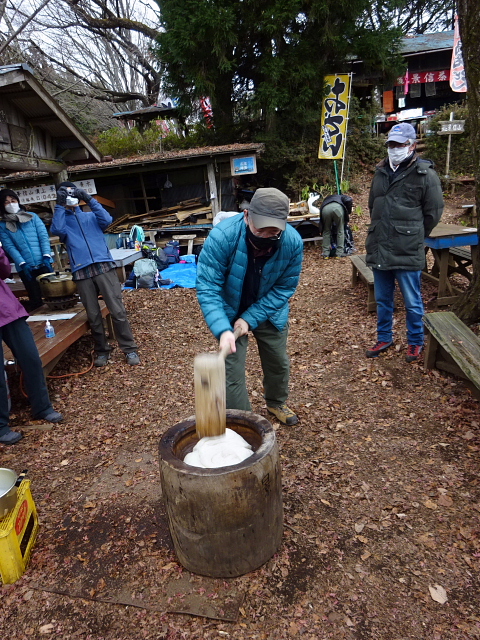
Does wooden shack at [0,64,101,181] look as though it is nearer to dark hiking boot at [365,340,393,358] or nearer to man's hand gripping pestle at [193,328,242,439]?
man's hand gripping pestle at [193,328,242,439]

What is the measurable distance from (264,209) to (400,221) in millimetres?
2320

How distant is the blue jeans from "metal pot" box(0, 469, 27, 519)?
375 cm

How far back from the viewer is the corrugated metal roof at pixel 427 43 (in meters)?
19.8

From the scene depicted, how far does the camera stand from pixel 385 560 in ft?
7.95

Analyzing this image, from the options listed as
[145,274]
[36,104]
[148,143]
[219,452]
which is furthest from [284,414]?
[148,143]

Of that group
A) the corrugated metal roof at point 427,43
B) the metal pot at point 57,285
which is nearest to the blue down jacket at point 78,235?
the metal pot at point 57,285

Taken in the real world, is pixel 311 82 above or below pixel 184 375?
above

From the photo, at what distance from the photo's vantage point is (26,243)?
21.0 feet

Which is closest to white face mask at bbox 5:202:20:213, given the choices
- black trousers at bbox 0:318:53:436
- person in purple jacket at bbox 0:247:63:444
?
person in purple jacket at bbox 0:247:63:444

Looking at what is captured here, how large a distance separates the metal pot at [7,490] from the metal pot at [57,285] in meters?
3.43

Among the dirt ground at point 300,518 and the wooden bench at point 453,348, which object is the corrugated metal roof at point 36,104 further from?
the wooden bench at point 453,348

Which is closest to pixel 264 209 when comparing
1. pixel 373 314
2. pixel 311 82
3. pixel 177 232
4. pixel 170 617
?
pixel 170 617

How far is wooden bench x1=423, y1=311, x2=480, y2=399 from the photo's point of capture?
141 inches

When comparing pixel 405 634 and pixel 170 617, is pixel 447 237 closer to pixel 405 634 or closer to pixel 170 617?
pixel 405 634
